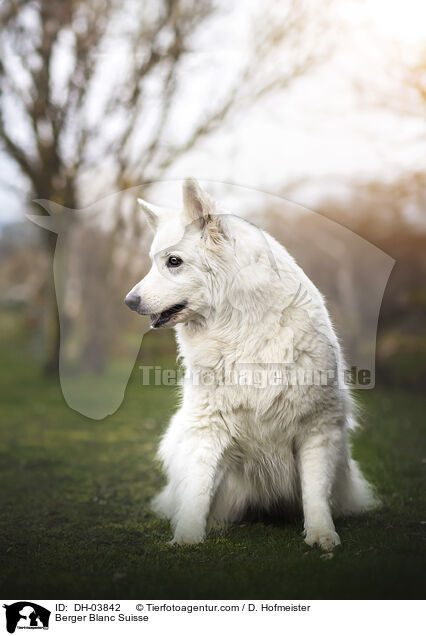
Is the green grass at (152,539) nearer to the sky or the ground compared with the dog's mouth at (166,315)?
nearer to the ground

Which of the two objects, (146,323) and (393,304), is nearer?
(146,323)

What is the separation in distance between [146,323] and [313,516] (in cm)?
184

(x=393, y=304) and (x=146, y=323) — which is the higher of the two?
(x=393, y=304)

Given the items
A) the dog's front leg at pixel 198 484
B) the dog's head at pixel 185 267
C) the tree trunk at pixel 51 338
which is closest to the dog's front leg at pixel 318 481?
the dog's front leg at pixel 198 484

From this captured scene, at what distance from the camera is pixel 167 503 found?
4426 millimetres

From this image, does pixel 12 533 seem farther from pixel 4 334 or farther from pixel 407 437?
pixel 4 334

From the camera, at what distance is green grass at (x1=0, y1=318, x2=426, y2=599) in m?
3.19

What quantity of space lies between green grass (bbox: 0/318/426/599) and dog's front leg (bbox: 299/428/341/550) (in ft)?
0.41

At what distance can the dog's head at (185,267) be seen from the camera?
3.62m

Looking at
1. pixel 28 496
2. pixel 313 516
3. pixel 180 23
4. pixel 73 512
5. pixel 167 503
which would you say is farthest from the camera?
pixel 180 23

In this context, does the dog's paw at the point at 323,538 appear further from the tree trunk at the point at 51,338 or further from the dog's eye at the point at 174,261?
the tree trunk at the point at 51,338

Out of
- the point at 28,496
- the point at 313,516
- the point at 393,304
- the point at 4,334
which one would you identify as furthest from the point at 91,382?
the point at 4,334
